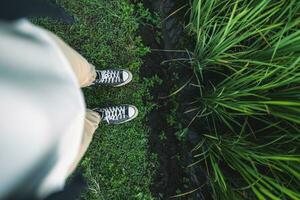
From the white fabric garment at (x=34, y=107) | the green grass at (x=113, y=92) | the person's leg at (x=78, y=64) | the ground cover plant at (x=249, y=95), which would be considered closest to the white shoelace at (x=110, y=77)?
→ the green grass at (x=113, y=92)

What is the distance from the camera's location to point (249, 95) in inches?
80.3

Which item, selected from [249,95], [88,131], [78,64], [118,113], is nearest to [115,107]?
[118,113]

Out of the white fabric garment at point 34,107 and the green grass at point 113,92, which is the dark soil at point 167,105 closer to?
the green grass at point 113,92

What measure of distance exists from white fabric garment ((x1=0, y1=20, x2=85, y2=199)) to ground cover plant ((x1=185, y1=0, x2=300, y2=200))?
0.92m

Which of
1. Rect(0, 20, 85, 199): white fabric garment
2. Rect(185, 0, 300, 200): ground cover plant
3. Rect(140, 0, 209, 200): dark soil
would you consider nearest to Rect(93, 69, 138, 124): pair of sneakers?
Rect(140, 0, 209, 200): dark soil

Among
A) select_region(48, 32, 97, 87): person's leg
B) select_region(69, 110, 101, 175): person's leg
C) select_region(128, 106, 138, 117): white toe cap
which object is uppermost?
select_region(48, 32, 97, 87): person's leg

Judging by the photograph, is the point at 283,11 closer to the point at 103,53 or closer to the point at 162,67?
the point at 162,67

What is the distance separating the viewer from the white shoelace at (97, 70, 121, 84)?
248 centimetres

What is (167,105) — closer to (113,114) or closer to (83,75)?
(113,114)

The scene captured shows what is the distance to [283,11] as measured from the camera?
1943 millimetres

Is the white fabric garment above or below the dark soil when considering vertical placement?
above

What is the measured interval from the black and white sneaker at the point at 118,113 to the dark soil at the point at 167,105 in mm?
140

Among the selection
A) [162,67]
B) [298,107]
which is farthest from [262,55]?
[162,67]

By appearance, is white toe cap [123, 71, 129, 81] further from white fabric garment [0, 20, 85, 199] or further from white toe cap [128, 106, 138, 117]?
white fabric garment [0, 20, 85, 199]
